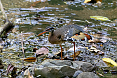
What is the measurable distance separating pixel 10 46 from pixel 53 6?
136 inches

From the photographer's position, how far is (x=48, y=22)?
19.8ft

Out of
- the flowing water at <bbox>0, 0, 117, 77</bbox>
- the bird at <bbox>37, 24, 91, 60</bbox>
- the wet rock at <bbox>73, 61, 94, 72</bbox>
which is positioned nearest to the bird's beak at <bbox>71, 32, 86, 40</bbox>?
the bird at <bbox>37, 24, 91, 60</bbox>

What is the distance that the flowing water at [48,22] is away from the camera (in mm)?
4289

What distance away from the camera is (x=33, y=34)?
5.29m

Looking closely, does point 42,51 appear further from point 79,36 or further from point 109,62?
point 109,62

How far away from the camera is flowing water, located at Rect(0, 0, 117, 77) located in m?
4.29

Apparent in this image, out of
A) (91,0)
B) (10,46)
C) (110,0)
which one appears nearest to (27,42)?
(10,46)

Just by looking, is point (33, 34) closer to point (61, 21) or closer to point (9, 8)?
point (61, 21)

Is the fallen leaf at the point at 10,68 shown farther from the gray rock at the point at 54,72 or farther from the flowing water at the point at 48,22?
the gray rock at the point at 54,72

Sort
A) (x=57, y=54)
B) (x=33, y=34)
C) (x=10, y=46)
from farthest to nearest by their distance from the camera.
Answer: (x=33, y=34), (x=10, y=46), (x=57, y=54)

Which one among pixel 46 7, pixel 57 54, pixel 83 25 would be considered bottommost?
pixel 57 54

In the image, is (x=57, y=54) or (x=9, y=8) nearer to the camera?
(x=57, y=54)

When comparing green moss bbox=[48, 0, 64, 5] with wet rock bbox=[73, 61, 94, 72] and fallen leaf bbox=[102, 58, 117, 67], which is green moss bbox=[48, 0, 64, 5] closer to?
fallen leaf bbox=[102, 58, 117, 67]

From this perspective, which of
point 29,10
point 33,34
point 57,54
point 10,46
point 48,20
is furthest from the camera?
point 29,10
